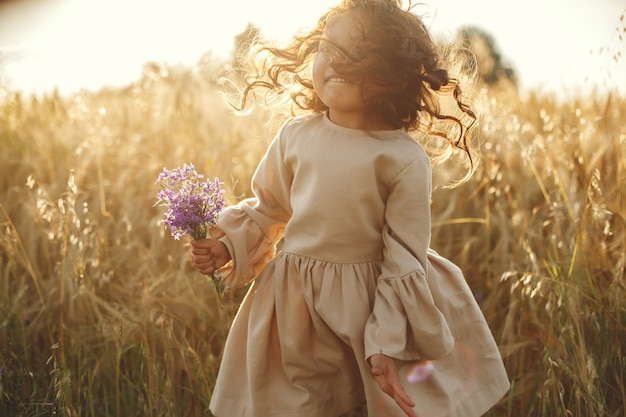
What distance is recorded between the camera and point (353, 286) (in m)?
1.73

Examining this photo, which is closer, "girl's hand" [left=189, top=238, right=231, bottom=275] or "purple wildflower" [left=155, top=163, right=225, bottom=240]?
"purple wildflower" [left=155, top=163, right=225, bottom=240]

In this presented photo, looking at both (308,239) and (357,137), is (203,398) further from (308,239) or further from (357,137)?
(357,137)

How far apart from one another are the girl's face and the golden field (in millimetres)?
563

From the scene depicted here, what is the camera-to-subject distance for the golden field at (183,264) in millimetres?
2184

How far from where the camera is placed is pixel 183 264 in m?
2.77

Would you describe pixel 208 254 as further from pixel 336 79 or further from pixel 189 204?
pixel 336 79

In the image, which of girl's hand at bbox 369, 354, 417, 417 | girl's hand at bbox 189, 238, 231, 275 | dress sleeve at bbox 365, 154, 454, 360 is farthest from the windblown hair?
girl's hand at bbox 369, 354, 417, 417

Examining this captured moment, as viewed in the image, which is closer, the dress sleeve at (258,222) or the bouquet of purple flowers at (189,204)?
the bouquet of purple flowers at (189,204)

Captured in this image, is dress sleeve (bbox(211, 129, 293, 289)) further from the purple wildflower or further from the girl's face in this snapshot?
the girl's face

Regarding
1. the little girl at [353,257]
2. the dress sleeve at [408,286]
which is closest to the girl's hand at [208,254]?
the little girl at [353,257]

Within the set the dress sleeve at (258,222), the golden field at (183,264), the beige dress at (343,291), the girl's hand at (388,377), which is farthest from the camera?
the golden field at (183,264)

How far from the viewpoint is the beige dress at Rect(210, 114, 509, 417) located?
167cm

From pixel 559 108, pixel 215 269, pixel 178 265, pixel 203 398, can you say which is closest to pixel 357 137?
pixel 215 269

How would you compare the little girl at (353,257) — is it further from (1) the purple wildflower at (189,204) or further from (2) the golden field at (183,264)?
(2) the golden field at (183,264)
